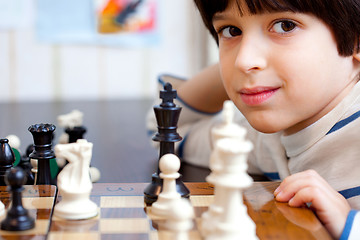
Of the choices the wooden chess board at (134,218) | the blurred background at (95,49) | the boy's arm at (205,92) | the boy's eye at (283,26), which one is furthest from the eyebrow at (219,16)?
the blurred background at (95,49)

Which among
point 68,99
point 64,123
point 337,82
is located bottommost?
point 68,99

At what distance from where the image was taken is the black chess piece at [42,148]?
0.95 m

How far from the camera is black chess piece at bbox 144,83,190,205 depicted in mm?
868

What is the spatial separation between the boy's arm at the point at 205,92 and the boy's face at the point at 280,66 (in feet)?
1.54

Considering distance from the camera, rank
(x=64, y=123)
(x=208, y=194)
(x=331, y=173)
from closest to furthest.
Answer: (x=208, y=194) < (x=331, y=173) < (x=64, y=123)

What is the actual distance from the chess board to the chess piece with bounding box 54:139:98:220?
0.03m

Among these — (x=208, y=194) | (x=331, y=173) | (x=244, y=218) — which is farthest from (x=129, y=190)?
(x=331, y=173)

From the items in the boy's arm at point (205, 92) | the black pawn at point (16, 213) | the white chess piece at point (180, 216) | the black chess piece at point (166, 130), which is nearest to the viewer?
the white chess piece at point (180, 216)

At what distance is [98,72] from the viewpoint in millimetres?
3242

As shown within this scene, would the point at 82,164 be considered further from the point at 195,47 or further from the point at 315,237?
the point at 195,47

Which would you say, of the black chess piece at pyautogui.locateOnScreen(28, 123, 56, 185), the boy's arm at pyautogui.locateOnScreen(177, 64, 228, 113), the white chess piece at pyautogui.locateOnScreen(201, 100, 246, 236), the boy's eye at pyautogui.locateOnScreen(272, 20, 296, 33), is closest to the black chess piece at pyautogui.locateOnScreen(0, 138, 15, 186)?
the black chess piece at pyautogui.locateOnScreen(28, 123, 56, 185)

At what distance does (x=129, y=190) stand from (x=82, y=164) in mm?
156

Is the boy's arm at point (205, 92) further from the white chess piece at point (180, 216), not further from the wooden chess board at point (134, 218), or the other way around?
the white chess piece at point (180, 216)

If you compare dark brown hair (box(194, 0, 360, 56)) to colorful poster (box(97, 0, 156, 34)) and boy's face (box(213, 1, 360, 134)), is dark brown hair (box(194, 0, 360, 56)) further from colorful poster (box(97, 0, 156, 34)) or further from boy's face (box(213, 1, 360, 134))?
colorful poster (box(97, 0, 156, 34))
